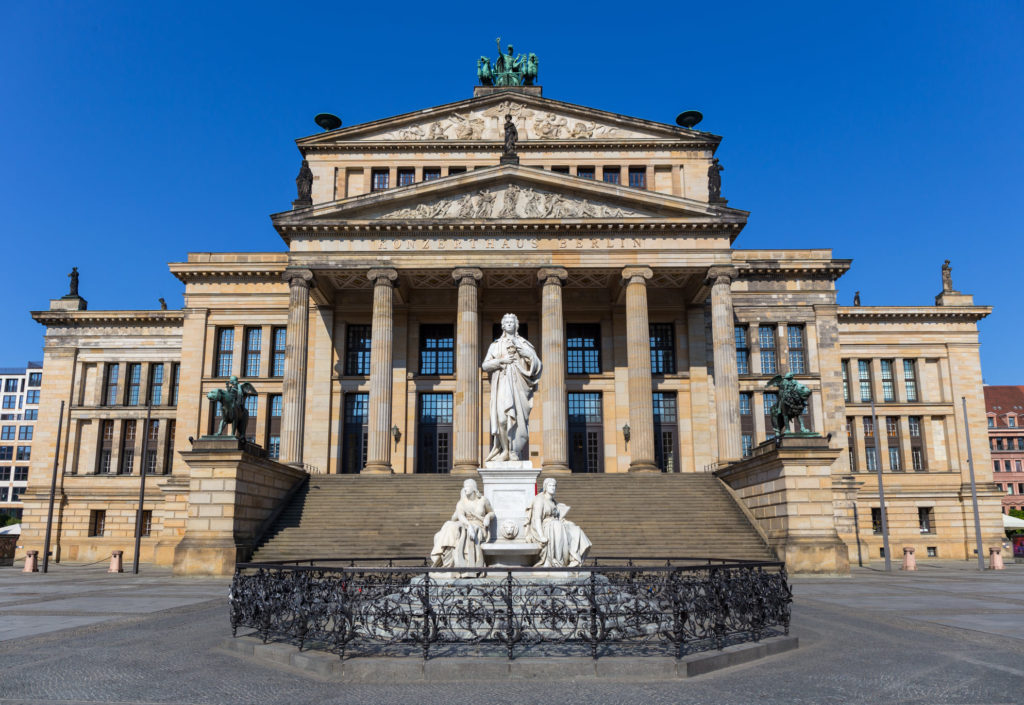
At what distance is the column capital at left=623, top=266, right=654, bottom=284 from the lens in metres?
40.8

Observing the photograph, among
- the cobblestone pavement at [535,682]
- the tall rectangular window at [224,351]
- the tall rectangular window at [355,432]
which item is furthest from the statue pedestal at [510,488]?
the tall rectangular window at [224,351]

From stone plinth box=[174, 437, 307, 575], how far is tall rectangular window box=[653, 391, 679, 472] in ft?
76.1

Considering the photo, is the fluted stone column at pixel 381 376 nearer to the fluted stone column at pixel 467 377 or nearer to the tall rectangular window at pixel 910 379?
the fluted stone column at pixel 467 377

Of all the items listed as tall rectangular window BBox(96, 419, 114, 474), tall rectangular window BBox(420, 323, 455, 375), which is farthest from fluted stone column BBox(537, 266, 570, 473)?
tall rectangular window BBox(96, 419, 114, 474)

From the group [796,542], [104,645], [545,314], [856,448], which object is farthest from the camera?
[856,448]

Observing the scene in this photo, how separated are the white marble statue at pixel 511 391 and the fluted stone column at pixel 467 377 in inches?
922

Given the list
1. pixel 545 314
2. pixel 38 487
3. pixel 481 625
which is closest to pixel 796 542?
pixel 545 314

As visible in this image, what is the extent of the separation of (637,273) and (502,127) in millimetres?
14852

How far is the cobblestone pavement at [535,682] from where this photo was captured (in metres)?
8.57

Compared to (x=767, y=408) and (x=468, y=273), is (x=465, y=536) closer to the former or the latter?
(x=468, y=273)

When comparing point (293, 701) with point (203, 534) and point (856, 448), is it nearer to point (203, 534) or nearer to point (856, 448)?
point (203, 534)

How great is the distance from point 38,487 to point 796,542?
4792 cm

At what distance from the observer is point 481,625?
10766 millimetres

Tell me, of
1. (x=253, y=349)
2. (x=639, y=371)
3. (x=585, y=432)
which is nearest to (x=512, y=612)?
(x=639, y=371)
